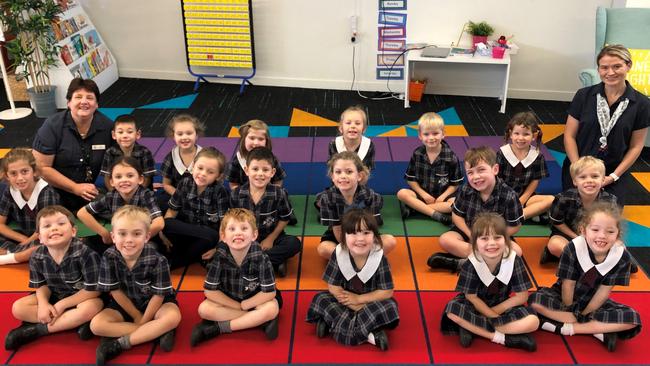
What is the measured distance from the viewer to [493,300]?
2822 millimetres

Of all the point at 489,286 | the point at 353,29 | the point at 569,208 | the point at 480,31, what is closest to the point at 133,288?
the point at 489,286

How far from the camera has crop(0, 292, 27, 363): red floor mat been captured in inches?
110

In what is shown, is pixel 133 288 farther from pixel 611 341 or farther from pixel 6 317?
pixel 611 341

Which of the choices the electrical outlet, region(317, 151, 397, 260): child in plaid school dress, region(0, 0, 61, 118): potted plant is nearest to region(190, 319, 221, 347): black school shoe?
region(317, 151, 397, 260): child in plaid school dress

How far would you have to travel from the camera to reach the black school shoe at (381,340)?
276 cm

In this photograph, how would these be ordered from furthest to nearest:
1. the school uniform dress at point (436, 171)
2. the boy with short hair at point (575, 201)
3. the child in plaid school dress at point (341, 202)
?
1. the school uniform dress at point (436, 171)
2. the child in plaid school dress at point (341, 202)
3. the boy with short hair at point (575, 201)

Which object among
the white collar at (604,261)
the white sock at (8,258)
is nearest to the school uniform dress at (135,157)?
the white sock at (8,258)

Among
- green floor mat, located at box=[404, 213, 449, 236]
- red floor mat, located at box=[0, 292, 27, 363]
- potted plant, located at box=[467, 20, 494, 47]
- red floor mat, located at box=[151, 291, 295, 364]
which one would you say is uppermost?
potted plant, located at box=[467, 20, 494, 47]

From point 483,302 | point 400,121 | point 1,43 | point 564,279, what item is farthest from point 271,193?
point 1,43

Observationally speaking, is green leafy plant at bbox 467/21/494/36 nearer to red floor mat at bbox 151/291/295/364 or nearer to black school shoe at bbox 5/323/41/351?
red floor mat at bbox 151/291/295/364

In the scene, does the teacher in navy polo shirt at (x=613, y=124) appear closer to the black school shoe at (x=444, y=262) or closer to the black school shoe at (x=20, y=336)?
the black school shoe at (x=444, y=262)

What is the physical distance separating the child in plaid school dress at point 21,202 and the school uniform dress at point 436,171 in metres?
2.27

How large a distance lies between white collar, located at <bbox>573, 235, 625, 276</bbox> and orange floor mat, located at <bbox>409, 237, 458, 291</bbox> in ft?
2.36

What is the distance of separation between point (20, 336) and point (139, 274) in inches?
25.6
